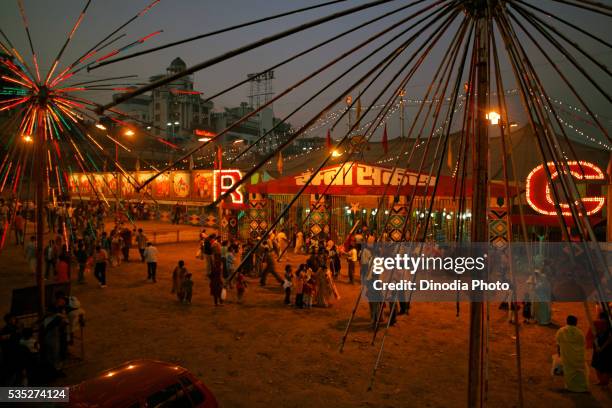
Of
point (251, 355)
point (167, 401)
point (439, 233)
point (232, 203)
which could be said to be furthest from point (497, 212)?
point (167, 401)

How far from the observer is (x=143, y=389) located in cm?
575

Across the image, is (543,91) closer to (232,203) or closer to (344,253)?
(344,253)

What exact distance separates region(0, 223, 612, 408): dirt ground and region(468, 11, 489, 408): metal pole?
209 inches

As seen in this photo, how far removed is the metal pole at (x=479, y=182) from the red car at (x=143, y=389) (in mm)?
4391

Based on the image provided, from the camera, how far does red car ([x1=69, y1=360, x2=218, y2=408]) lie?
5605 millimetres

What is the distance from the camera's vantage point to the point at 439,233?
21.5 metres

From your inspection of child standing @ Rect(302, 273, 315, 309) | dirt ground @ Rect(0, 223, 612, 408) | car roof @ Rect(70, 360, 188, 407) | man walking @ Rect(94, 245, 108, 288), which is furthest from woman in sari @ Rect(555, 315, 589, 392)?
man walking @ Rect(94, 245, 108, 288)

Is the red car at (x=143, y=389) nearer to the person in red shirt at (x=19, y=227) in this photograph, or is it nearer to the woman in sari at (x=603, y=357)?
the woman in sari at (x=603, y=357)

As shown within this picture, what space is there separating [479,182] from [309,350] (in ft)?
27.9

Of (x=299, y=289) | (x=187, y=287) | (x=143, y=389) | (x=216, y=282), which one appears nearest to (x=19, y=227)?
(x=187, y=287)

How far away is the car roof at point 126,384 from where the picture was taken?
5.63 m

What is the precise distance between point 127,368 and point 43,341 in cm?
324

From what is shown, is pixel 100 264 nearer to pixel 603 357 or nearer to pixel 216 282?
pixel 216 282

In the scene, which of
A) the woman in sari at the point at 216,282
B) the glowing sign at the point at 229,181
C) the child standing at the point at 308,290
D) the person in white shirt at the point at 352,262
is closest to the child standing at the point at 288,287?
the child standing at the point at 308,290
